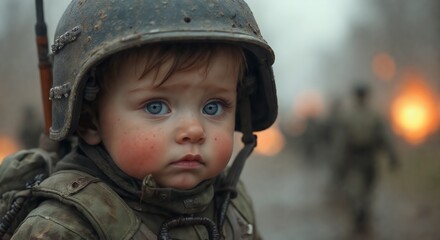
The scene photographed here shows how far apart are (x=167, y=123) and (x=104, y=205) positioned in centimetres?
34

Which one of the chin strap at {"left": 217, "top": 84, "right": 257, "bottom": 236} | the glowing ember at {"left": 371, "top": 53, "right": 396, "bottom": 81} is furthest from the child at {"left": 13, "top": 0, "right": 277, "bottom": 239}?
the glowing ember at {"left": 371, "top": 53, "right": 396, "bottom": 81}

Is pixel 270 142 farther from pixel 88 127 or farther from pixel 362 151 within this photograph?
pixel 88 127

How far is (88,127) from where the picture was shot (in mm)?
2469

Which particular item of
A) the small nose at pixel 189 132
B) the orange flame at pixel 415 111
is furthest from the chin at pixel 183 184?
the orange flame at pixel 415 111

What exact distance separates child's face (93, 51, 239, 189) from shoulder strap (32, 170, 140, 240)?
108 mm

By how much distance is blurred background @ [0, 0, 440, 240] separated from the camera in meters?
9.18

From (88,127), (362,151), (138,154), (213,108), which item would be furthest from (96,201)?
(362,151)

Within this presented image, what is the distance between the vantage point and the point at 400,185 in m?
10.6

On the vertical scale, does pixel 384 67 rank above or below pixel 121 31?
below

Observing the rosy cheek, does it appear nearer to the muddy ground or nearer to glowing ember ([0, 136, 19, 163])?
the muddy ground

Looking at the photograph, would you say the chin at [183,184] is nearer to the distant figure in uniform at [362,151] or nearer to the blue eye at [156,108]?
the blue eye at [156,108]

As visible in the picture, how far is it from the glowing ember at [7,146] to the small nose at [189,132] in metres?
7.92

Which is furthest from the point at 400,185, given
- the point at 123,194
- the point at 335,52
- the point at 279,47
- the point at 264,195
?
the point at 123,194

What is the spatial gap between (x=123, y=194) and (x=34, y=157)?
0.51m
